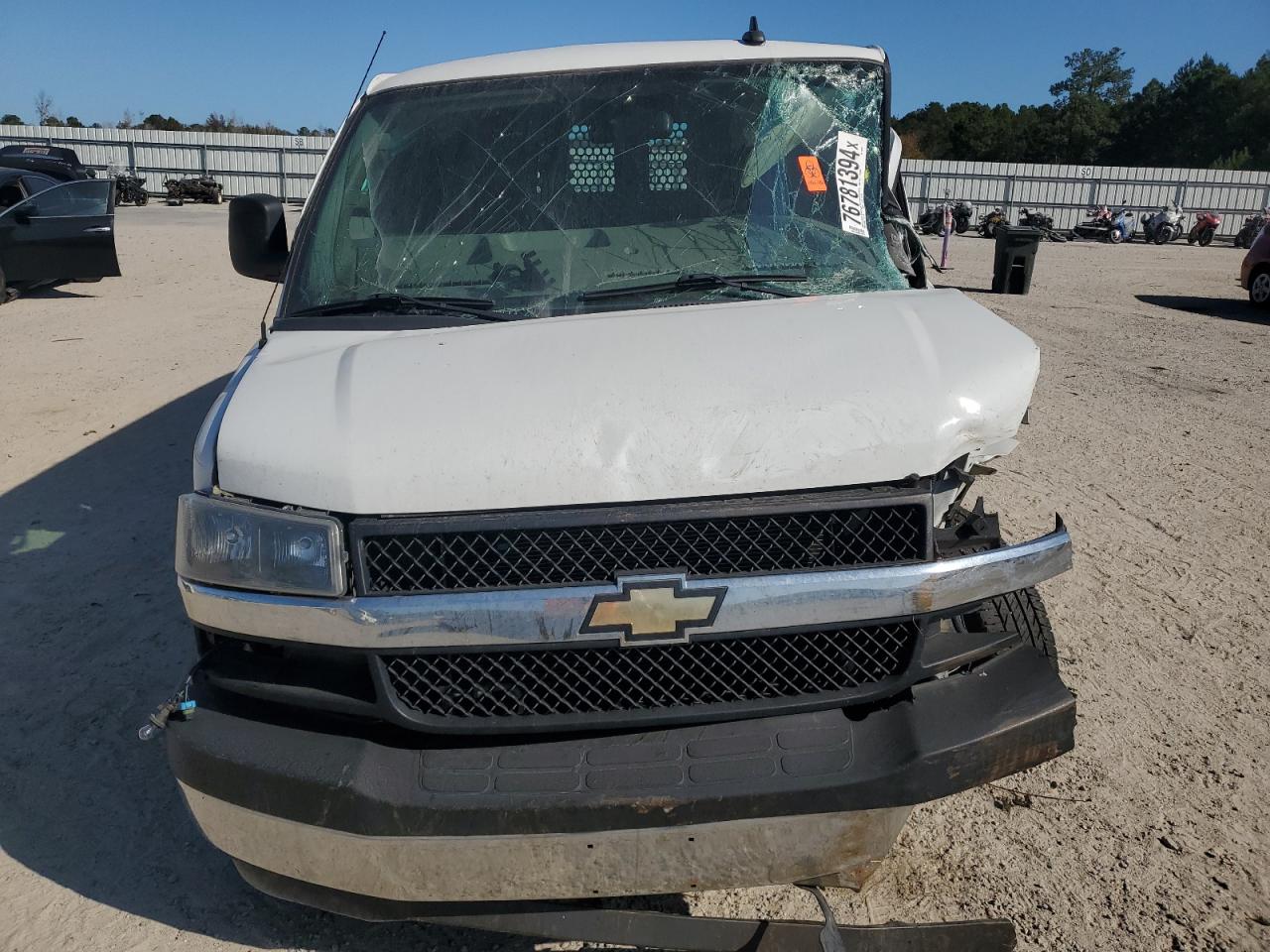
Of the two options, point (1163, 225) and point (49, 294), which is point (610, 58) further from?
point (1163, 225)

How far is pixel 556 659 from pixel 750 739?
0.45m

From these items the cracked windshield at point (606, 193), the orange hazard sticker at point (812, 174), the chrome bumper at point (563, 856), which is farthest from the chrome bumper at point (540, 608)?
the orange hazard sticker at point (812, 174)

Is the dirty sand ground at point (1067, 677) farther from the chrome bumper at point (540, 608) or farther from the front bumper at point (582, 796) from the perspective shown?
the chrome bumper at point (540, 608)

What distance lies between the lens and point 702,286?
3.06 m

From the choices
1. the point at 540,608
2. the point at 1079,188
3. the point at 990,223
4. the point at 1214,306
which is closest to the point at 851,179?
the point at 540,608

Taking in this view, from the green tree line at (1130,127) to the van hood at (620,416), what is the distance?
217ft

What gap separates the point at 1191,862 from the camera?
2.89 metres

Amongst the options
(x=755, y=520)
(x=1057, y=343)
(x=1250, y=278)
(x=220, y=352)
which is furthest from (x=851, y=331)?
(x=1250, y=278)

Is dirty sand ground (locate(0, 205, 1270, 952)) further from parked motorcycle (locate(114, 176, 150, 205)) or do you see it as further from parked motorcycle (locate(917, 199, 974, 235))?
parked motorcycle (locate(114, 176, 150, 205))

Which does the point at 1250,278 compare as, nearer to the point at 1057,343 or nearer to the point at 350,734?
the point at 1057,343

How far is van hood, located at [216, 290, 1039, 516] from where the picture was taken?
2.12 meters

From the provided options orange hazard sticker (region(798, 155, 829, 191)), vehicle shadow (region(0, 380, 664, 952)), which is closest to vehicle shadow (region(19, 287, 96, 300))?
vehicle shadow (region(0, 380, 664, 952))

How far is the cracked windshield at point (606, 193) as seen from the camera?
3113 millimetres

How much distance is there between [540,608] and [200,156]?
151 ft
